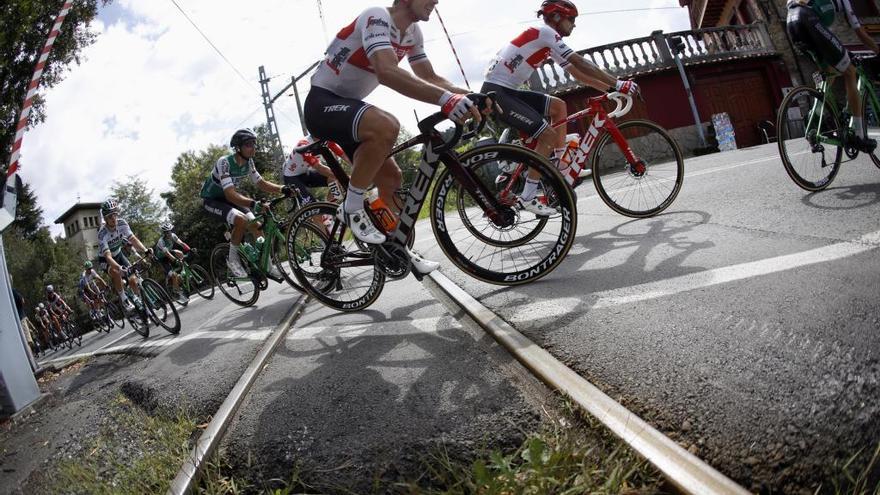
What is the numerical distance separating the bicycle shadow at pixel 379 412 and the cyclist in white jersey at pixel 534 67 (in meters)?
2.76

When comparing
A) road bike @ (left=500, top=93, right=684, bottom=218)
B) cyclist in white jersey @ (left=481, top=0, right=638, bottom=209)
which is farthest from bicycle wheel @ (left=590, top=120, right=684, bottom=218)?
cyclist in white jersey @ (left=481, top=0, right=638, bottom=209)

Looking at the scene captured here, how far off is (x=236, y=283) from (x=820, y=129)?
→ 22.7 feet

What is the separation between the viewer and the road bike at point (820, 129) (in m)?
4.40

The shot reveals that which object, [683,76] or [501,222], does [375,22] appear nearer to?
[501,222]

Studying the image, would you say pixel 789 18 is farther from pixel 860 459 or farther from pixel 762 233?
pixel 860 459

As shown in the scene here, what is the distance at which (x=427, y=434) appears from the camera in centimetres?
173

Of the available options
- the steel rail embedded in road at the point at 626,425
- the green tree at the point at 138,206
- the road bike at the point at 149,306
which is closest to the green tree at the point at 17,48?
the road bike at the point at 149,306

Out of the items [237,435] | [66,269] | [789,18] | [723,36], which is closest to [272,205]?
[237,435]

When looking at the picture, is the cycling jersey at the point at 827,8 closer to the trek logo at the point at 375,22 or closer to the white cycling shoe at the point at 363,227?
the trek logo at the point at 375,22

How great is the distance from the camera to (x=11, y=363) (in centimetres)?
452

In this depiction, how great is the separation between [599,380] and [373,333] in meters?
1.85

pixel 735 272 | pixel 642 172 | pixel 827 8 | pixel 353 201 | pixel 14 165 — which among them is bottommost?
pixel 735 272

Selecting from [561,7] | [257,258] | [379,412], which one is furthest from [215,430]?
[561,7]

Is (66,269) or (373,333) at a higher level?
(66,269)
